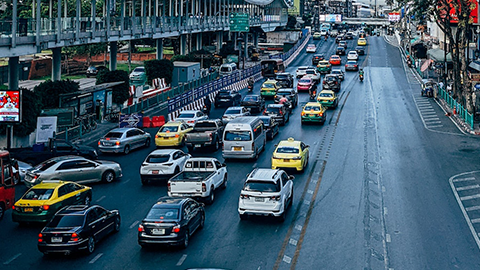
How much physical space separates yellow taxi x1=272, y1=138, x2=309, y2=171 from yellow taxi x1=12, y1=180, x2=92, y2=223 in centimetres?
990

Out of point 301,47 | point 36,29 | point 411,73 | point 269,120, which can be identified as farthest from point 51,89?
point 301,47

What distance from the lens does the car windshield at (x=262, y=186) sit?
72.0 feet

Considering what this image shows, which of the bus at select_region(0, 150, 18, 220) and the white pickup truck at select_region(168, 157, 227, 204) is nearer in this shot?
the bus at select_region(0, 150, 18, 220)

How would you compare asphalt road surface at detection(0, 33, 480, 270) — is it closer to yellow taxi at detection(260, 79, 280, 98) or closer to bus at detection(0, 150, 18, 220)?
bus at detection(0, 150, 18, 220)

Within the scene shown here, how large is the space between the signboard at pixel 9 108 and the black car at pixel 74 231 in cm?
1593

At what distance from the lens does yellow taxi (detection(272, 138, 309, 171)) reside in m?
29.7

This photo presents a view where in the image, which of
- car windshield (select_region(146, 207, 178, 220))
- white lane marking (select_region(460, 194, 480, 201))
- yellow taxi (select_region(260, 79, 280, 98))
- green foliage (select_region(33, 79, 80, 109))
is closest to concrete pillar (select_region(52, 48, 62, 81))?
green foliage (select_region(33, 79, 80, 109))

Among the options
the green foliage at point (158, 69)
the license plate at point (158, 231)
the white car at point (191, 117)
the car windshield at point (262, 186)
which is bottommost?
the license plate at point (158, 231)

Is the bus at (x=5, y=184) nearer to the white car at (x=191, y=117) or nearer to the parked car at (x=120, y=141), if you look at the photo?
the parked car at (x=120, y=141)

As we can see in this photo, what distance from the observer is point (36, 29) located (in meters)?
40.8

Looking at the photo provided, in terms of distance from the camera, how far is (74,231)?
18750mm

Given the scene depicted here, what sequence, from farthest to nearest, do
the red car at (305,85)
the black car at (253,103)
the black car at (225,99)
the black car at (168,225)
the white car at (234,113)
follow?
the red car at (305,85) → the black car at (225,99) → the black car at (253,103) → the white car at (234,113) → the black car at (168,225)

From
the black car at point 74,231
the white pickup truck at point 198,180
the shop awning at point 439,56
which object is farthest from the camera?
the shop awning at point 439,56

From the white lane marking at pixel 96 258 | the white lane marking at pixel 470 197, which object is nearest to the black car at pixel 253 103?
the white lane marking at pixel 470 197
